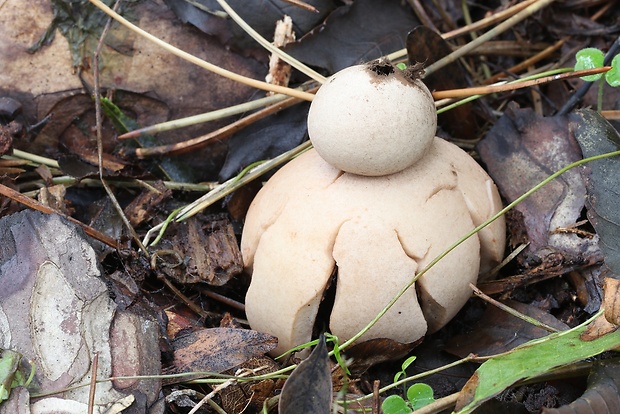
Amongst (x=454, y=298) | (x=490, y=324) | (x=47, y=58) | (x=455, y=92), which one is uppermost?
(x=47, y=58)

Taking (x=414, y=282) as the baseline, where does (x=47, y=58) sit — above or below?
above

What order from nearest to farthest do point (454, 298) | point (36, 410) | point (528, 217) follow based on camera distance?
point (36, 410) < point (454, 298) < point (528, 217)

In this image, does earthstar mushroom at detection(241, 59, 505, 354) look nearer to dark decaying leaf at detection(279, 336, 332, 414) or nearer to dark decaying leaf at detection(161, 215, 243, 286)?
dark decaying leaf at detection(161, 215, 243, 286)

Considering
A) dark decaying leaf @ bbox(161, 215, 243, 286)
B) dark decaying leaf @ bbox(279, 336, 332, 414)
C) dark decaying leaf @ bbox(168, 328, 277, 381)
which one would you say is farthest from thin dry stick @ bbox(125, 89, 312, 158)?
dark decaying leaf @ bbox(279, 336, 332, 414)

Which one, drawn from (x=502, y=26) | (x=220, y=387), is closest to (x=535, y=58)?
(x=502, y=26)

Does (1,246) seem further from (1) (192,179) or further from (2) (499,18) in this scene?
(2) (499,18)

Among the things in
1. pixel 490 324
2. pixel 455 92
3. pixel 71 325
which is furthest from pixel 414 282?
pixel 71 325

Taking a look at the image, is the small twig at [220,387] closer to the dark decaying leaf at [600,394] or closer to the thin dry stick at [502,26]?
the dark decaying leaf at [600,394]

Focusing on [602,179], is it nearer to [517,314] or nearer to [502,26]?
[517,314]
